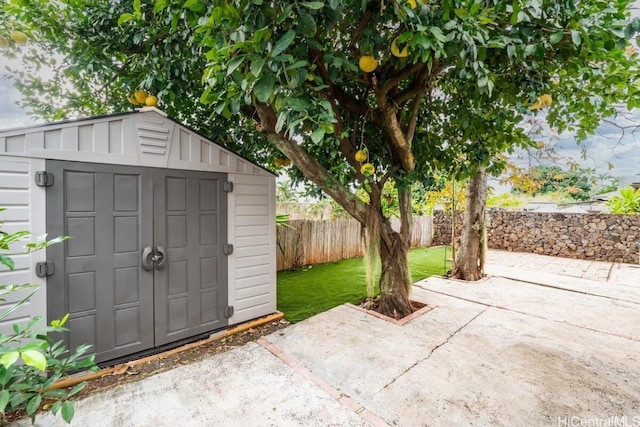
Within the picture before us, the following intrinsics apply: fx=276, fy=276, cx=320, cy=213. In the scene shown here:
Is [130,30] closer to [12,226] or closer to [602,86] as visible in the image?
[12,226]

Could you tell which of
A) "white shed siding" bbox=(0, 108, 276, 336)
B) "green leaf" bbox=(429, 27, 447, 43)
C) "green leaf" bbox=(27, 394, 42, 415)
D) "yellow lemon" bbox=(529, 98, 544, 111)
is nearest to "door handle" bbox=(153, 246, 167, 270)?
"white shed siding" bbox=(0, 108, 276, 336)

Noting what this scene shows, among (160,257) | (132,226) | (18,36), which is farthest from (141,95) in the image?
(160,257)

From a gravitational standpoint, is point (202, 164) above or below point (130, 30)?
below

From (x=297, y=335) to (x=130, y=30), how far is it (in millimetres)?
3575

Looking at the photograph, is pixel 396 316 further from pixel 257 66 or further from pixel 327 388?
pixel 257 66

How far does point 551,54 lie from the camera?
2223 mm

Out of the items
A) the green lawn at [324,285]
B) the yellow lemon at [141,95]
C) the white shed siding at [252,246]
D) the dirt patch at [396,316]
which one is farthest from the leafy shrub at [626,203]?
the yellow lemon at [141,95]

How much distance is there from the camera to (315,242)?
610 cm

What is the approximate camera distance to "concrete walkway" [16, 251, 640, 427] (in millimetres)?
1803

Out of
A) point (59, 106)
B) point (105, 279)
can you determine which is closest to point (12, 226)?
point (105, 279)

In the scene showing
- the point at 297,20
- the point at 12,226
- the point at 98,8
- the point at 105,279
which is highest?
the point at 98,8

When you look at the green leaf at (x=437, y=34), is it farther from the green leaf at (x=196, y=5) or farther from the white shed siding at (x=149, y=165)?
the white shed siding at (x=149, y=165)

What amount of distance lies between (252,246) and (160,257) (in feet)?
3.19

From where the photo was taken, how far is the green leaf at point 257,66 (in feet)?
4.25
